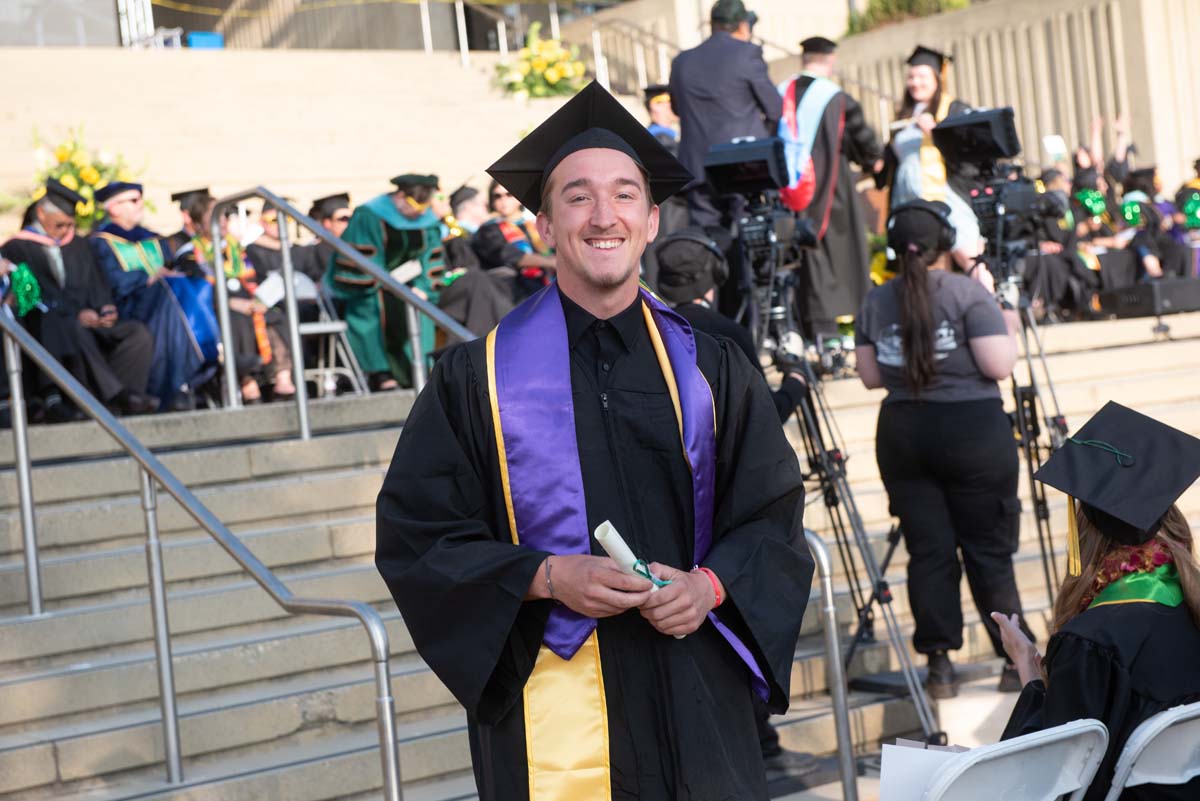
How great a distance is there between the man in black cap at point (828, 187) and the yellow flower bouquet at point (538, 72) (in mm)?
8414

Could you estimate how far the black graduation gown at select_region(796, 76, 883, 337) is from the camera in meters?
9.08

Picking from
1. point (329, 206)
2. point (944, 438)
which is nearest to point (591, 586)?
point (944, 438)

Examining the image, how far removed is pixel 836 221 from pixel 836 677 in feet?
15.9

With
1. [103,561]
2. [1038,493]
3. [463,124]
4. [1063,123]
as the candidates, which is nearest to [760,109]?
[1038,493]

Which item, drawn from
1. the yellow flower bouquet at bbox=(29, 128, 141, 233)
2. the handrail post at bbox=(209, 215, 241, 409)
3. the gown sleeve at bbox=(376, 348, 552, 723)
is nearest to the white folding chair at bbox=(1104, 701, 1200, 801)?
the gown sleeve at bbox=(376, 348, 552, 723)

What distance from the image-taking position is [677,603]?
2.61m

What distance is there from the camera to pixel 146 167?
13781mm

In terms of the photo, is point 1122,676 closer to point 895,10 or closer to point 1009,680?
point 1009,680

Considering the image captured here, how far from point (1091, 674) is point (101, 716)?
3548 millimetres

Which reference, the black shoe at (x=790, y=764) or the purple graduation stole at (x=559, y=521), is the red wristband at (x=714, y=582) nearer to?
the purple graduation stole at (x=559, y=521)

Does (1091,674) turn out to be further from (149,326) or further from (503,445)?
(149,326)

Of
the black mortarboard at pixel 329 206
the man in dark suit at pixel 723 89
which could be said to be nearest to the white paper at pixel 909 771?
the man in dark suit at pixel 723 89

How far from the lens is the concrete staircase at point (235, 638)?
16.8ft

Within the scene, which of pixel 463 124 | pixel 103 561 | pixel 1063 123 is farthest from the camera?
pixel 1063 123
